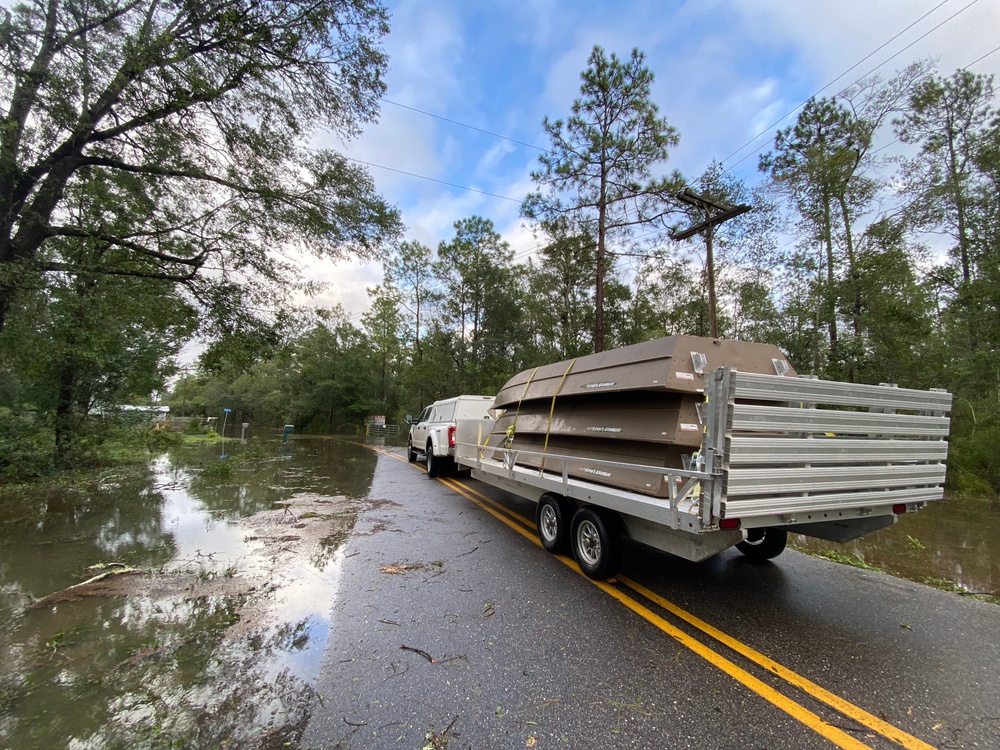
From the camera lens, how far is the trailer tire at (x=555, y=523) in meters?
4.88

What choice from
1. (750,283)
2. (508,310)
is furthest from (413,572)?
(508,310)

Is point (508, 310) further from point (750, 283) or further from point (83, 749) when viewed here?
point (83, 749)

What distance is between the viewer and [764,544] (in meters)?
4.73

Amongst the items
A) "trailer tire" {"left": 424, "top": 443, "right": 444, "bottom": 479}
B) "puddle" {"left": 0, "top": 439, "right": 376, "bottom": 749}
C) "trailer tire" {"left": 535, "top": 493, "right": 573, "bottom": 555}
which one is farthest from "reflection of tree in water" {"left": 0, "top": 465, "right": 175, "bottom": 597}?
"trailer tire" {"left": 424, "top": 443, "right": 444, "bottom": 479}

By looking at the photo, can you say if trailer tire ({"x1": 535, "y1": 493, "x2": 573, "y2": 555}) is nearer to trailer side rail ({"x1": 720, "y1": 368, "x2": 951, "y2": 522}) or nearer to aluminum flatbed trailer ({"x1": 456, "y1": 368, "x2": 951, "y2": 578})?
aluminum flatbed trailer ({"x1": 456, "y1": 368, "x2": 951, "y2": 578})

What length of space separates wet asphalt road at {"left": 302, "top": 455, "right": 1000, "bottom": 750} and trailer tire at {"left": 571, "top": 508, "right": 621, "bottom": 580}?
17 centimetres

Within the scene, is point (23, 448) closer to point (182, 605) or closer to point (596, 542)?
point (182, 605)

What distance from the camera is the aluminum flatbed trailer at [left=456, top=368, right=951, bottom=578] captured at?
3002 millimetres

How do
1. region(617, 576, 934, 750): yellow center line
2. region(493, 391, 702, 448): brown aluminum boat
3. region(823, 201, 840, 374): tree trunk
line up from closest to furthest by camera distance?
region(617, 576, 934, 750): yellow center line → region(493, 391, 702, 448): brown aluminum boat → region(823, 201, 840, 374): tree trunk

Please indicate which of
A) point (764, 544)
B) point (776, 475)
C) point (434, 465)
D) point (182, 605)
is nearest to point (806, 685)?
point (776, 475)

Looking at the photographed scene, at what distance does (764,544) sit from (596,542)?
2016mm

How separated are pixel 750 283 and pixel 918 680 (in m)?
19.6

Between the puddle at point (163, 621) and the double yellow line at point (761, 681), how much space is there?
255 cm

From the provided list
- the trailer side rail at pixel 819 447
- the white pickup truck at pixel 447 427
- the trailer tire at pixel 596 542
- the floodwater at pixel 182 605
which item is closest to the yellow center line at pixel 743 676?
the trailer tire at pixel 596 542
